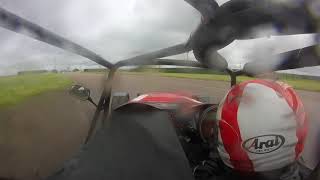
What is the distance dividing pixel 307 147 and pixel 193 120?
20.8 inches

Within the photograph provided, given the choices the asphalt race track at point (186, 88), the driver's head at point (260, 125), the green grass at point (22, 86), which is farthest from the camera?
the driver's head at point (260, 125)

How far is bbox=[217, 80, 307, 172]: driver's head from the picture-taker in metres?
1.77

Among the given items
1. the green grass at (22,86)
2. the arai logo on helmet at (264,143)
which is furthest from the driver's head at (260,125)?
the green grass at (22,86)

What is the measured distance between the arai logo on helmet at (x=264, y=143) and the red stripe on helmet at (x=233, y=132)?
4 centimetres

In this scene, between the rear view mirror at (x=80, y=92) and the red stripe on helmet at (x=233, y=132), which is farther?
the red stripe on helmet at (x=233, y=132)

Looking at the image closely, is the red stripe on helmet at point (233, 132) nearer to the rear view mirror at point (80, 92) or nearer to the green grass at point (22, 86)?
the rear view mirror at point (80, 92)

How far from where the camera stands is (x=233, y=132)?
1.80 m

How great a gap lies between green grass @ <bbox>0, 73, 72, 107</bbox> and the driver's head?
→ 72 cm

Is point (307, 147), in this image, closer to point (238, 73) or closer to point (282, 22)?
point (238, 73)

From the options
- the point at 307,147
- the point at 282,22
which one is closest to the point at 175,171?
the point at 282,22

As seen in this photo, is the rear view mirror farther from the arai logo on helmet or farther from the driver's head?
the arai logo on helmet

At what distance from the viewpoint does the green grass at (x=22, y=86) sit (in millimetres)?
1447

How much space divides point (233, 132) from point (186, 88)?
291 mm

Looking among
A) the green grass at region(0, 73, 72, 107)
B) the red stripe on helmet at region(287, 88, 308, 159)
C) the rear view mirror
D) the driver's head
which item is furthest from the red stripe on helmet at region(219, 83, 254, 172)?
the green grass at region(0, 73, 72, 107)
